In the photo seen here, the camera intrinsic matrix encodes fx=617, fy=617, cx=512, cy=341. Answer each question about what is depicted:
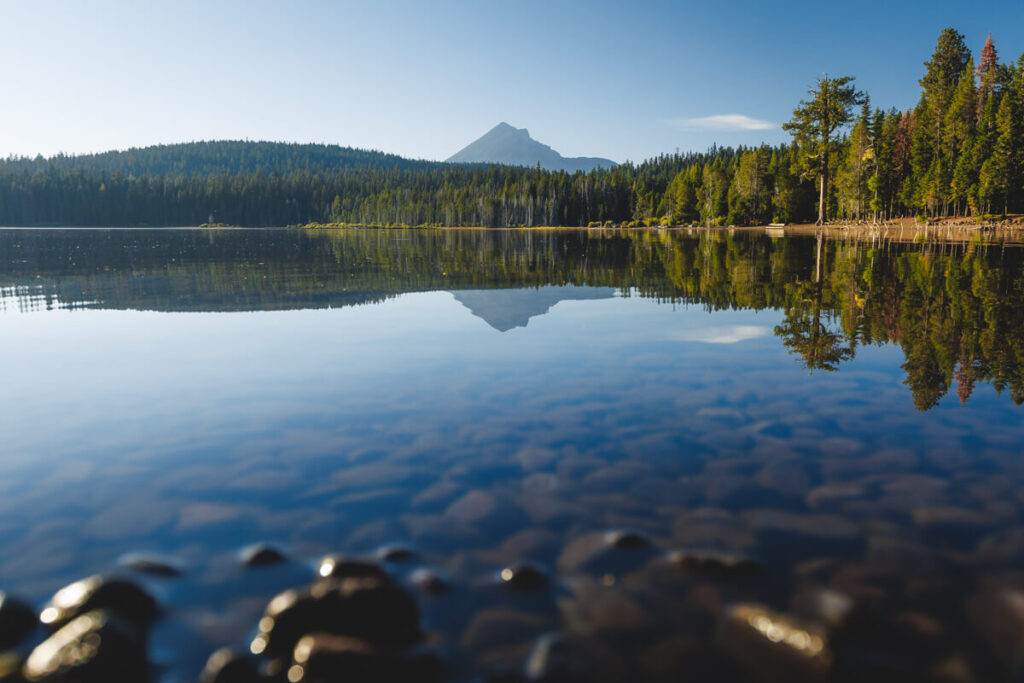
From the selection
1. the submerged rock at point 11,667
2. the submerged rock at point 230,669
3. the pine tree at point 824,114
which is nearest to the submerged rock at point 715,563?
the submerged rock at point 230,669

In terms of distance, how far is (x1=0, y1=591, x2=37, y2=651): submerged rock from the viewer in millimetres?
4340

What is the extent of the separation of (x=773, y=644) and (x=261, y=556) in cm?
407

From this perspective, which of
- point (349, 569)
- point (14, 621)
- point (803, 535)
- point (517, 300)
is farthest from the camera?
point (517, 300)

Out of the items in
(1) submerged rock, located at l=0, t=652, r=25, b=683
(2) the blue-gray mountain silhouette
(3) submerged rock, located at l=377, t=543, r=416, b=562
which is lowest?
(1) submerged rock, located at l=0, t=652, r=25, b=683

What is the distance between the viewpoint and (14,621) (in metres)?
4.50

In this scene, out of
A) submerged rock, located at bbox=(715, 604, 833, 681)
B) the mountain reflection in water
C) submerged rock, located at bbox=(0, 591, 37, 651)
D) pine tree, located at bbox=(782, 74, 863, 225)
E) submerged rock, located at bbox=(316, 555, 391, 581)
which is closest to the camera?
submerged rock, located at bbox=(715, 604, 833, 681)

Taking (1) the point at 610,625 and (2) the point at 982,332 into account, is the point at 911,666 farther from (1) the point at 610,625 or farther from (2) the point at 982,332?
(2) the point at 982,332

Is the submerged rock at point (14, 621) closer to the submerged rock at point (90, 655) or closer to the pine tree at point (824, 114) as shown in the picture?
the submerged rock at point (90, 655)

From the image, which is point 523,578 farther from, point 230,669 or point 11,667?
point 11,667

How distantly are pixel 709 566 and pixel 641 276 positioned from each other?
24.0 metres

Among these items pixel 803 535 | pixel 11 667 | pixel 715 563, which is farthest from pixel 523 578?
pixel 11 667

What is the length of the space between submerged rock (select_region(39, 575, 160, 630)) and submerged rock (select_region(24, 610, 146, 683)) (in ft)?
0.81

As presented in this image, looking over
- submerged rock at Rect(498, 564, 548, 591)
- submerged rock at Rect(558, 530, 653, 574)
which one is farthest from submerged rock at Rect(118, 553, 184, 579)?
submerged rock at Rect(558, 530, 653, 574)

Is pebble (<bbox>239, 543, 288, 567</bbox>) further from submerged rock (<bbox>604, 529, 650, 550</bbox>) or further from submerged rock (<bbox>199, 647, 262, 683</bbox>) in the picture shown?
submerged rock (<bbox>604, 529, 650, 550</bbox>)
